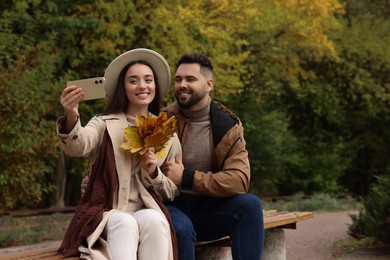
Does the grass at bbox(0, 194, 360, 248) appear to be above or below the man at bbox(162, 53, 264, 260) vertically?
below

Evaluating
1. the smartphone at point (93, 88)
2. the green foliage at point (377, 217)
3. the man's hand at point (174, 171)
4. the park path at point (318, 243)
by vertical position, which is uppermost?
the smartphone at point (93, 88)

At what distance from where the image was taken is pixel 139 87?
16.6 feet

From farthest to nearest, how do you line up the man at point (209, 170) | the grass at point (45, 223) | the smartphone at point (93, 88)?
the grass at point (45, 223) → the man at point (209, 170) → the smartphone at point (93, 88)

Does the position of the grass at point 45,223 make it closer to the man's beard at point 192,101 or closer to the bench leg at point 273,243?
the bench leg at point 273,243

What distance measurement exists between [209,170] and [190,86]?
0.56 meters

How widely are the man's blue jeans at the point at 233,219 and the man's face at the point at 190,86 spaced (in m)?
0.63

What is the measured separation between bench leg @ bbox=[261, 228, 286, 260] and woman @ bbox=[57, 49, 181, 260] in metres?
1.62

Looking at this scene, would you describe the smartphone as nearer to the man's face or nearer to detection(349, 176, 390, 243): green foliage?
the man's face

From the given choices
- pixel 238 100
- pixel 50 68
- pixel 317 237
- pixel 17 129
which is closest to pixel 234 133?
pixel 317 237

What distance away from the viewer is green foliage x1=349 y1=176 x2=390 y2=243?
869cm

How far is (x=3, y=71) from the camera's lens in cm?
1210

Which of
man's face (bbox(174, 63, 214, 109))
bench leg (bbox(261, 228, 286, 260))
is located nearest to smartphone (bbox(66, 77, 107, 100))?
man's face (bbox(174, 63, 214, 109))

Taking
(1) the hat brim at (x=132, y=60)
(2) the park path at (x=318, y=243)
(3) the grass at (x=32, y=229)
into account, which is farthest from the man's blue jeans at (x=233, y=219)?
(3) the grass at (x=32, y=229)

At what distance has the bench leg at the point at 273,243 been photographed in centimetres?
661
